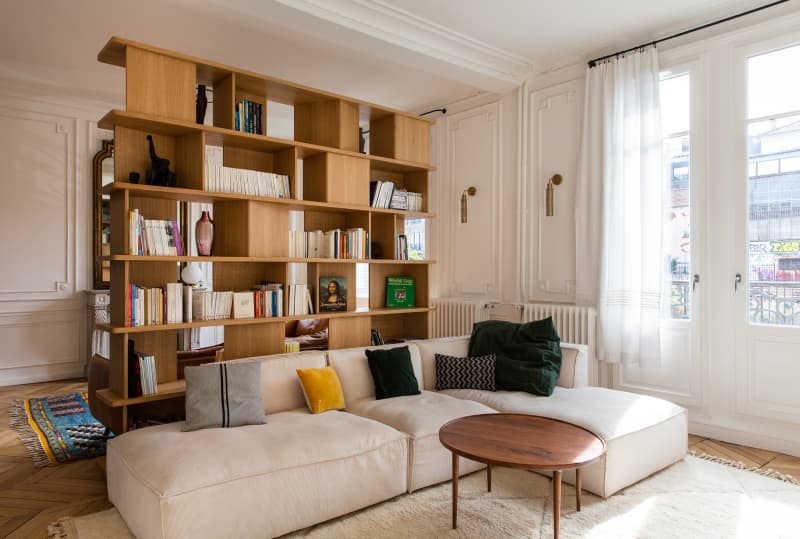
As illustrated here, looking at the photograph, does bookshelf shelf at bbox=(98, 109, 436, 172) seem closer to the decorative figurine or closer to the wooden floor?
the decorative figurine

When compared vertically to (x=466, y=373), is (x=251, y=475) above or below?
below

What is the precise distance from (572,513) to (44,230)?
5.85 meters

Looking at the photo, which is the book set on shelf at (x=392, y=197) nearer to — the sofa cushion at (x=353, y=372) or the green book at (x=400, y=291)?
the green book at (x=400, y=291)

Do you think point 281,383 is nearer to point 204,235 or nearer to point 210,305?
point 210,305

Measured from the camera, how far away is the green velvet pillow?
11.7 feet

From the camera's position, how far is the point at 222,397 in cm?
284

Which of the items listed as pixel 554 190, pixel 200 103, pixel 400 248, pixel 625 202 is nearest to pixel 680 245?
pixel 625 202

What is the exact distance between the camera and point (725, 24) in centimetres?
382

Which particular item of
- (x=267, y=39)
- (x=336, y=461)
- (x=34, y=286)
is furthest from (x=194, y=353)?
(x=34, y=286)

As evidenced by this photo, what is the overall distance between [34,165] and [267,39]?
3.18 metres

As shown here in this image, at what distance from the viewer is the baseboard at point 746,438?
11.6 feet

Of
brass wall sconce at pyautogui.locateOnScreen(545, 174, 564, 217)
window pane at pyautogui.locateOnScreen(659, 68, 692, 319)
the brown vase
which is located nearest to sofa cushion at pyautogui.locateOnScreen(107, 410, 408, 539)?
the brown vase

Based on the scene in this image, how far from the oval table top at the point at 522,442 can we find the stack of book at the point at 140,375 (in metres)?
1.77

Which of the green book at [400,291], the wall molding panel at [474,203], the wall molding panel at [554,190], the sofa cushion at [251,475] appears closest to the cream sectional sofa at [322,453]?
the sofa cushion at [251,475]
